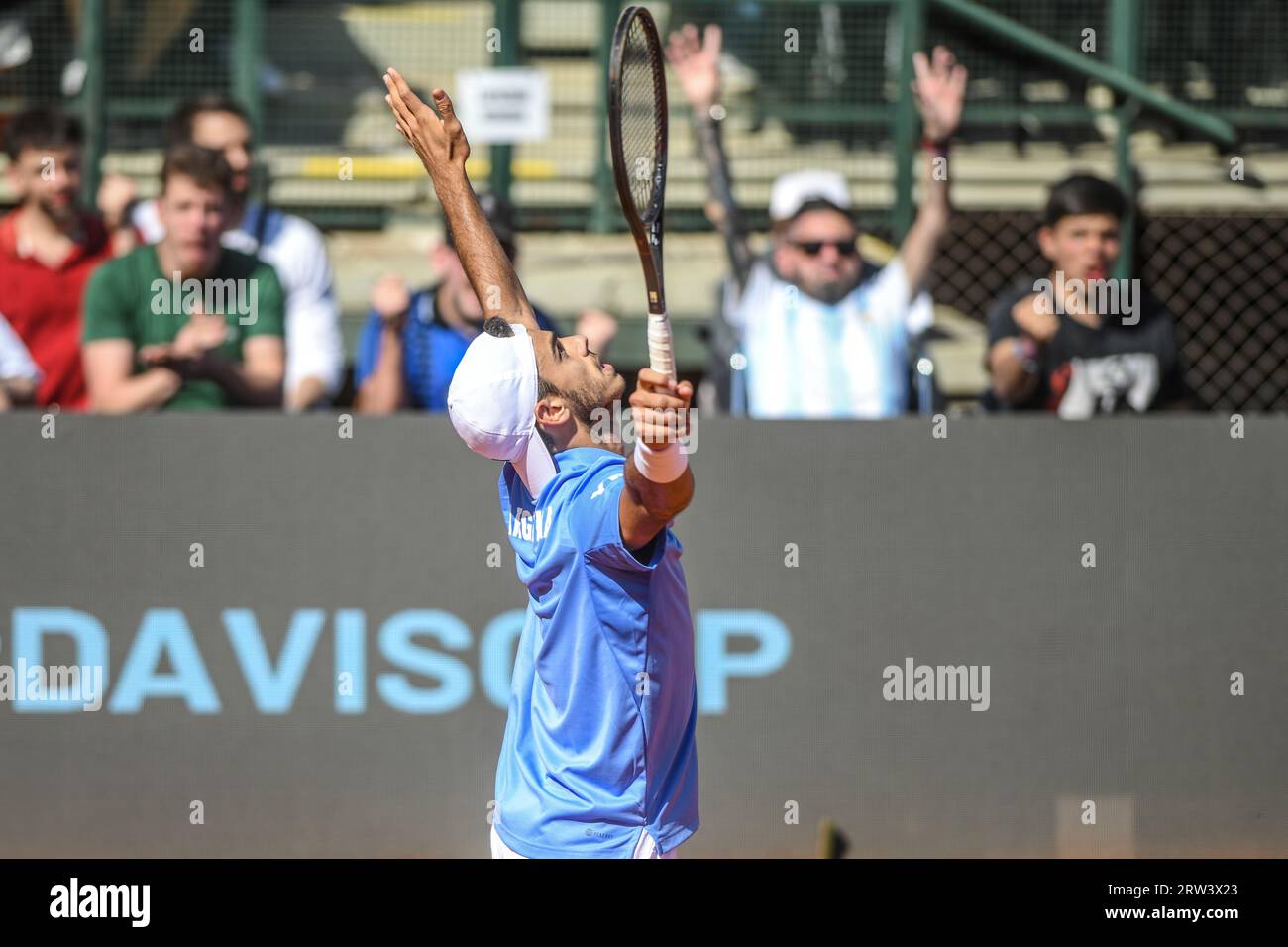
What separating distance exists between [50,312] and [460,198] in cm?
317

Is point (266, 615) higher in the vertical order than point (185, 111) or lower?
lower

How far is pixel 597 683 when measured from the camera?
148 inches

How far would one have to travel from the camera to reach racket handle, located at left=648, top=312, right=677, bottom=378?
128 inches

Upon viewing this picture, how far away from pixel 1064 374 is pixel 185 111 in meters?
3.62

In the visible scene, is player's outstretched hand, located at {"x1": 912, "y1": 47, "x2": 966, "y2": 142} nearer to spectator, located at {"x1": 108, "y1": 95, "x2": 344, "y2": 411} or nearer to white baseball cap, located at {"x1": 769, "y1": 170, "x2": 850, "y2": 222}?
white baseball cap, located at {"x1": 769, "y1": 170, "x2": 850, "y2": 222}

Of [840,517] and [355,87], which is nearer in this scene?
[840,517]

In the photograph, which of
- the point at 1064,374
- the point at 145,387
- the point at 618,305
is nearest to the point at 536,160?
the point at 618,305

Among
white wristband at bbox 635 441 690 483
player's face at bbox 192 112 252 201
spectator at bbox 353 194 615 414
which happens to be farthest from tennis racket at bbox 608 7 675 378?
player's face at bbox 192 112 252 201

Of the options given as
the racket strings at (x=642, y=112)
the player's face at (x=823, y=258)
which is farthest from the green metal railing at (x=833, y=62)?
the racket strings at (x=642, y=112)

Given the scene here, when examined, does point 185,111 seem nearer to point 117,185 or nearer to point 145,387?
point 117,185

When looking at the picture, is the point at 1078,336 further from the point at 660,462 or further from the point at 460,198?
the point at 660,462

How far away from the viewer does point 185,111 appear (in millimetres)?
6785

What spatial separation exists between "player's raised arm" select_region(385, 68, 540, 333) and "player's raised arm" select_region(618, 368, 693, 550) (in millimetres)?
700

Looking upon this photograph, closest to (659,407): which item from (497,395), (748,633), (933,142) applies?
(497,395)
